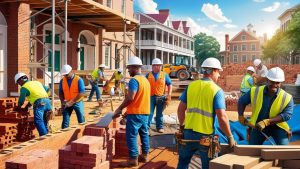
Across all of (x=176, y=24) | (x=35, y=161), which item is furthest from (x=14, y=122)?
(x=176, y=24)

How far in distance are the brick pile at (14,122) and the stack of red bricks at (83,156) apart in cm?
321

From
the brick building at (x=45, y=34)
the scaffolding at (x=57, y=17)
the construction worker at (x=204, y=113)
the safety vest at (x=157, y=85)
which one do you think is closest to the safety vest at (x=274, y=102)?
the construction worker at (x=204, y=113)

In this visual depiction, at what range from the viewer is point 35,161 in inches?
159

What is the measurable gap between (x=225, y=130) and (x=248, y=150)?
46 centimetres

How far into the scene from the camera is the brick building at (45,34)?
1386 cm

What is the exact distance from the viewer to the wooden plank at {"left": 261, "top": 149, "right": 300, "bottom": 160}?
12.4 ft

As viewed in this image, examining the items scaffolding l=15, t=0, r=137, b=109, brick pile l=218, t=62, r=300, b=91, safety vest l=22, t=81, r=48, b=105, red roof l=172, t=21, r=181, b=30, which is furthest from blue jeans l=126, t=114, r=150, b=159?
red roof l=172, t=21, r=181, b=30

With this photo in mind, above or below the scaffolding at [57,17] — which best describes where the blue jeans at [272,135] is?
below

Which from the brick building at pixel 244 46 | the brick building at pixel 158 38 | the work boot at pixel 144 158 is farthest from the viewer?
the brick building at pixel 244 46

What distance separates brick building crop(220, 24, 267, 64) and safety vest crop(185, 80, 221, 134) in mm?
95686

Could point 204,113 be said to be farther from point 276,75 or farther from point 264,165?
point 276,75

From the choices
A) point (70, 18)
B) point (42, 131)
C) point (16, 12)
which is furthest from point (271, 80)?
point (70, 18)

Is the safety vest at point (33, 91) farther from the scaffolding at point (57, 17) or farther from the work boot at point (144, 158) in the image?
the scaffolding at point (57, 17)

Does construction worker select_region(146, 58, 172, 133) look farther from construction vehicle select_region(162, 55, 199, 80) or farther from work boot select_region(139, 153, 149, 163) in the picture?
construction vehicle select_region(162, 55, 199, 80)
